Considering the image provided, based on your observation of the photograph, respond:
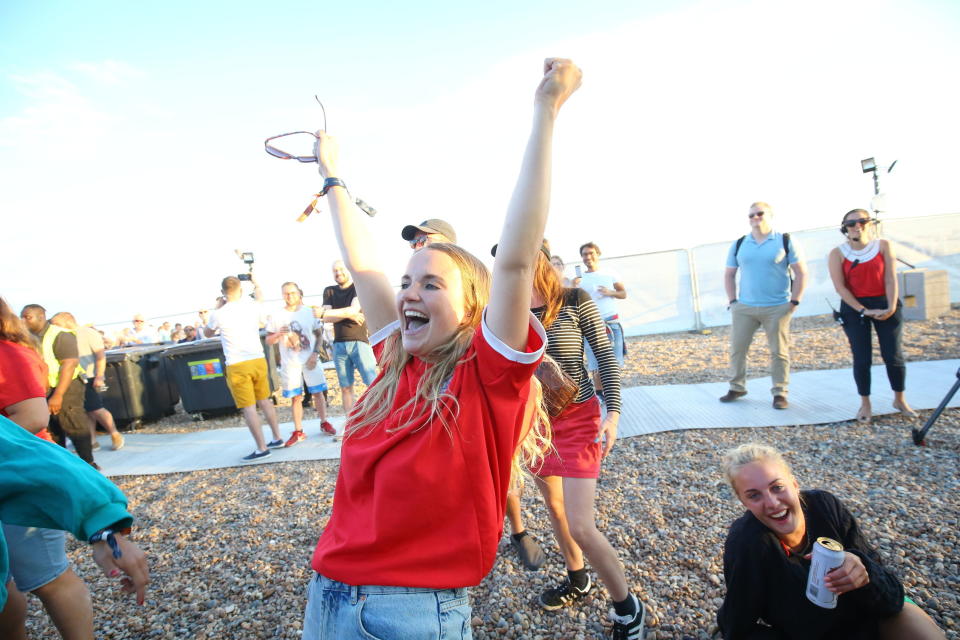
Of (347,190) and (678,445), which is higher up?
(347,190)

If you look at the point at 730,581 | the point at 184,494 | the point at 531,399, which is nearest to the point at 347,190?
the point at 531,399

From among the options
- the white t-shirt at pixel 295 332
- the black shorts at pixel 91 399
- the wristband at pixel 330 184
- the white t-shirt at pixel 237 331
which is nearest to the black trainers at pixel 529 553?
the wristband at pixel 330 184

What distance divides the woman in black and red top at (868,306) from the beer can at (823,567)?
144 inches

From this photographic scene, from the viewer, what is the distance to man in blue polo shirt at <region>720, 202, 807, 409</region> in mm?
5078

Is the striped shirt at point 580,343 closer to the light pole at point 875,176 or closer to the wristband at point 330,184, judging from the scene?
the wristband at point 330,184

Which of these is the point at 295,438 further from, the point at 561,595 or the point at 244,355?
the point at 561,595

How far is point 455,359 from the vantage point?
130cm

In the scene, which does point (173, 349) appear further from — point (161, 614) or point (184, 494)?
point (161, 614)

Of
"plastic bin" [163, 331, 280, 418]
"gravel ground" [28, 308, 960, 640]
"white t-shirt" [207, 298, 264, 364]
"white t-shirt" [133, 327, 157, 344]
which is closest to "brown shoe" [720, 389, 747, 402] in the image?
"gravel ground" [28, 308, 960, 640]

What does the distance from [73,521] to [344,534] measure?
821 millimetres

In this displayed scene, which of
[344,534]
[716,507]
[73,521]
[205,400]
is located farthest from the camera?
[205,400]

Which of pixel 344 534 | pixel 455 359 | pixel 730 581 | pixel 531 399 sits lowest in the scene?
pixel 730 581

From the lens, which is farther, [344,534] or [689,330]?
[689,330]

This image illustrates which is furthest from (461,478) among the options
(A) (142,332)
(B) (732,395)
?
(A) (142,332)
